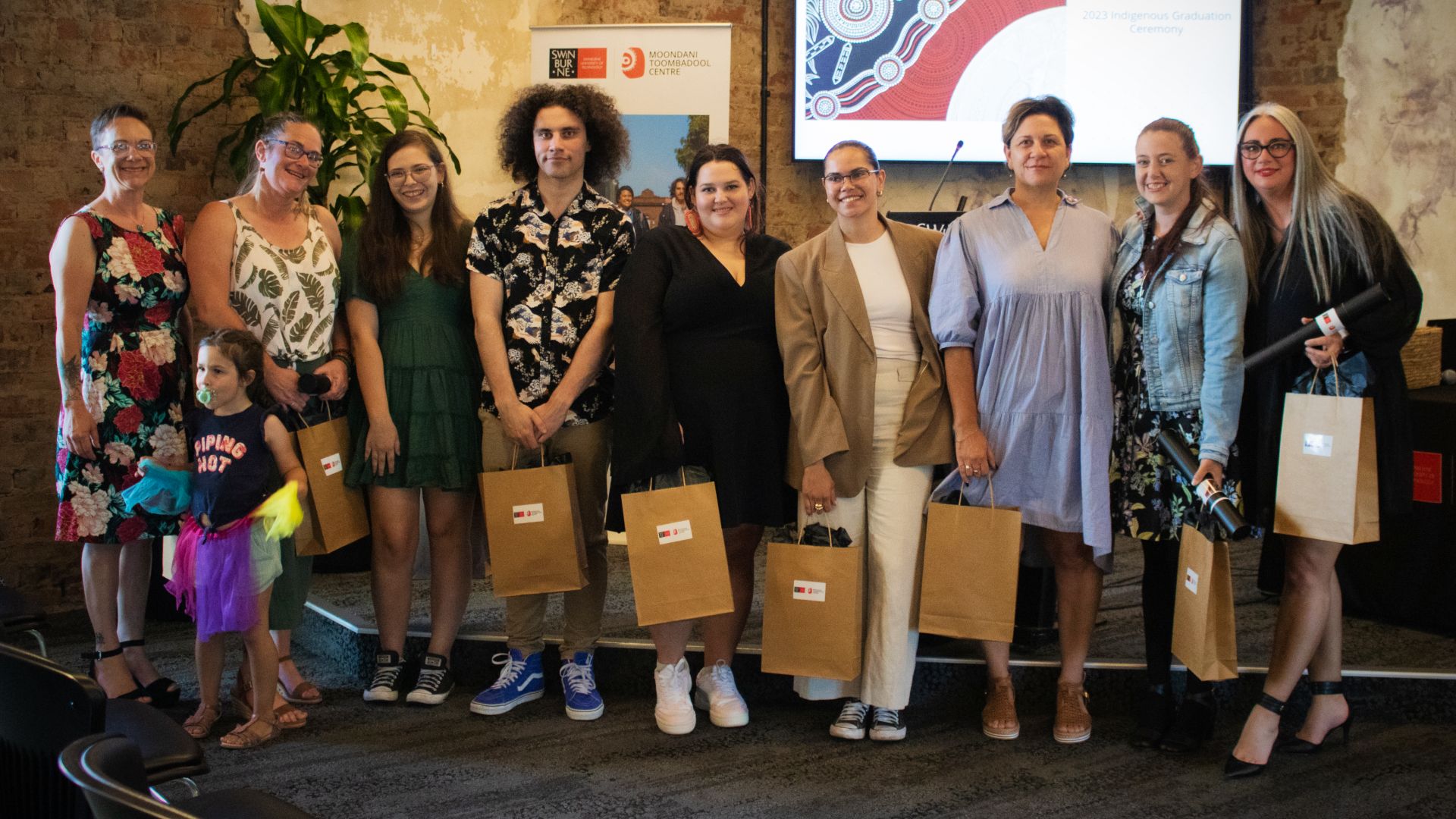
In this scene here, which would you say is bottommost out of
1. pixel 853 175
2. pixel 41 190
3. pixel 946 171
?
pixel 853 175

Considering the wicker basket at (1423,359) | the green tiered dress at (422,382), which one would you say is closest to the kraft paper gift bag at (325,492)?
the green tiered dress at (422,382)

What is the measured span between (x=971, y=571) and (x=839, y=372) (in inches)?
23.6

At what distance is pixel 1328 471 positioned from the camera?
2680 mm

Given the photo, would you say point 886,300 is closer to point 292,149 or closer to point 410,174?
point 410,174

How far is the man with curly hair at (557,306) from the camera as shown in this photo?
10.3 ft

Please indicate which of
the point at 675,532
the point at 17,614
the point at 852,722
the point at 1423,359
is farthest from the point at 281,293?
the point at 1423,359

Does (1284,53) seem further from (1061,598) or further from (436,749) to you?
(436,749)

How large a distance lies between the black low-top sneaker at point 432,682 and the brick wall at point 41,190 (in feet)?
6.92

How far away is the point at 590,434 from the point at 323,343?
78cm

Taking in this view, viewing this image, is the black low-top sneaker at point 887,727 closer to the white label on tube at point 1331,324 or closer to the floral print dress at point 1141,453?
the floral print dress at point 1141,453

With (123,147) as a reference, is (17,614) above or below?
below

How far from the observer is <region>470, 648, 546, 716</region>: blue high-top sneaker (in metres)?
3.26

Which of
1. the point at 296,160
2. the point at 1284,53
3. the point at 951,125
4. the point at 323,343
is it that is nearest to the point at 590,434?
the point at 323,343

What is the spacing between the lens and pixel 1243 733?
2.85 meters
